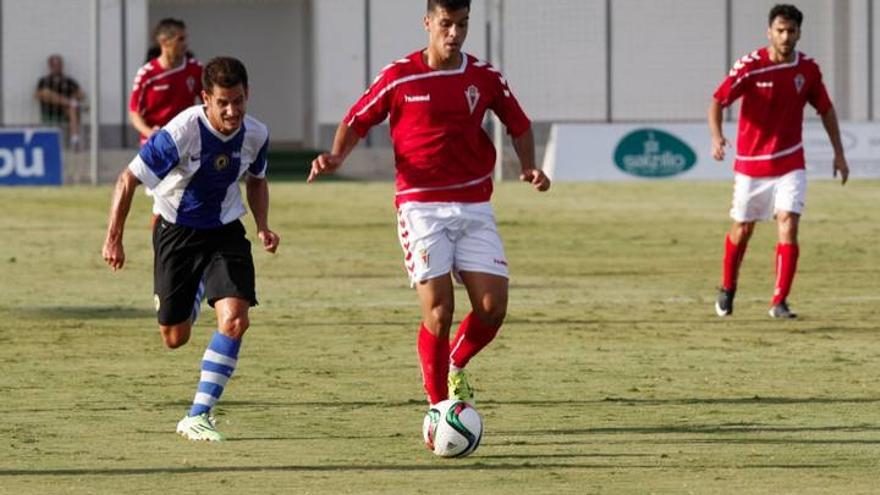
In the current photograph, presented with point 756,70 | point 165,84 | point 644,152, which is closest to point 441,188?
point 756,70

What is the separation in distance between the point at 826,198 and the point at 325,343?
16.1 meters

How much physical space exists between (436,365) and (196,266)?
4.56ft

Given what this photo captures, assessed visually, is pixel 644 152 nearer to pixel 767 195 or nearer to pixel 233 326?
pixel 767 195

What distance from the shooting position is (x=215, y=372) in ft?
31.9

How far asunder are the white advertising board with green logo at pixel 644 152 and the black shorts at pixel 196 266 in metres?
19.7

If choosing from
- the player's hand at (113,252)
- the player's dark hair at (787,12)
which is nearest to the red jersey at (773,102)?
the player's dark hair at (787,12)

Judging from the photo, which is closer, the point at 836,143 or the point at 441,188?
the point at 441,188

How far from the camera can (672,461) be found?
8977 millimetres

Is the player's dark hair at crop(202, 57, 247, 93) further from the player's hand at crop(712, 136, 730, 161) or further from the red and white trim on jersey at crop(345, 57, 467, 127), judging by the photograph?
the player's hand at crop(712, 136, 730, 161)

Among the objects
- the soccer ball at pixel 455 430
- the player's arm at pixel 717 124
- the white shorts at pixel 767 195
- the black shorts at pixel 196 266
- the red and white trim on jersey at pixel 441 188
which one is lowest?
the soccer ball at pixel 455 430

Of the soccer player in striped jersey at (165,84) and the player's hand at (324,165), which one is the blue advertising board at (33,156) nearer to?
the soccer player in striped jersey at (165,84)

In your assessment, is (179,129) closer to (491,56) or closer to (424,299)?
(424,299)

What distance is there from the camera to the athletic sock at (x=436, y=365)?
965cm

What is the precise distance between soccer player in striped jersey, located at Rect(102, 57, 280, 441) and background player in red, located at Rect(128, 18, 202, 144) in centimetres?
713
